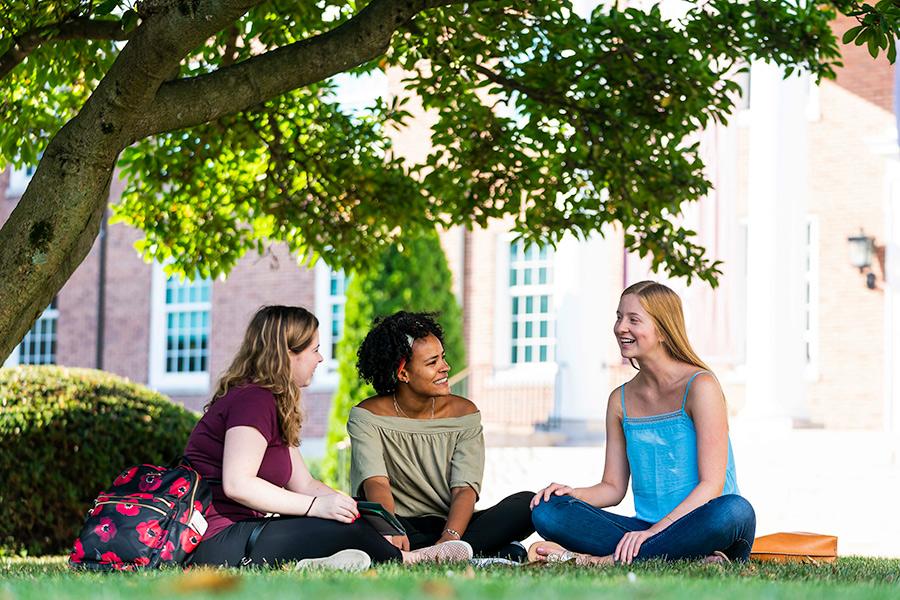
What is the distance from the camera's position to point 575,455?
16078 mm

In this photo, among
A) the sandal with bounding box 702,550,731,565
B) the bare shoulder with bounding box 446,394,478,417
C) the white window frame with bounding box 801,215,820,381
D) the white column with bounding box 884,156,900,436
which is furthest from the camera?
the white window frame with bounding box 801,215,820,381

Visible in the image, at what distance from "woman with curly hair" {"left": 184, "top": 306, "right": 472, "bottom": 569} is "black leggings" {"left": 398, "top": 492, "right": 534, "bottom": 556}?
23.6 inches

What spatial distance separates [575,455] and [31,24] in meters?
10.2

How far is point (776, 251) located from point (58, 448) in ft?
31.2

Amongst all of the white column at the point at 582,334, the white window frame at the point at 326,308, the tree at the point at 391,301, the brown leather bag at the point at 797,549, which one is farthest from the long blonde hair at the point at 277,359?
the white window frame at the point at 326,308

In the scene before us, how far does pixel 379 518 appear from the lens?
5.86 meters

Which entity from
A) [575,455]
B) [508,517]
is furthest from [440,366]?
[575,455]

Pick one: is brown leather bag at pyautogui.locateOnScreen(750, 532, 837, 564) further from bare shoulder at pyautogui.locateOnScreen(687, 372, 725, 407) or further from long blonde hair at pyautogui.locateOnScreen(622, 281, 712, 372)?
long blonde hair at pyautogui.locateOnScreen(622, 281, 712, 372)

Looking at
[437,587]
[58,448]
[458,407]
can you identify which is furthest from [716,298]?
[437,587]

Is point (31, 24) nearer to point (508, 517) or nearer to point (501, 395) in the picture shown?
point (508, 517)

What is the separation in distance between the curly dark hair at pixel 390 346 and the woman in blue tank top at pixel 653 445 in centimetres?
107

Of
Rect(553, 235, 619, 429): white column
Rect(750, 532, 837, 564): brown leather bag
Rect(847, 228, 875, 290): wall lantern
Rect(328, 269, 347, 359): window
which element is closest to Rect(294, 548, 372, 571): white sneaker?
Rect(750, 532, 837, 564): brown leather bag

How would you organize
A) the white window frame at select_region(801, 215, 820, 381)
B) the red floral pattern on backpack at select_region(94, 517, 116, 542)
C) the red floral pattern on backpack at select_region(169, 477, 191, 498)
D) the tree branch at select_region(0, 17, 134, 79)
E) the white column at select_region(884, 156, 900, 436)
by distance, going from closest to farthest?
the red floral pattern on backpack at select_region(94, 517, 116, 542) < the red floral pattern on backpack at select_region(169, 477, 191, 498) < the tree branch at select_region(0, 17, 134, 79) < the white column at select_region(884, 156, 900, 436) < the white window frame at select_region(801, 215, 820, 381)

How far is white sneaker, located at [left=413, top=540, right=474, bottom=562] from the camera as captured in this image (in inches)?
228
